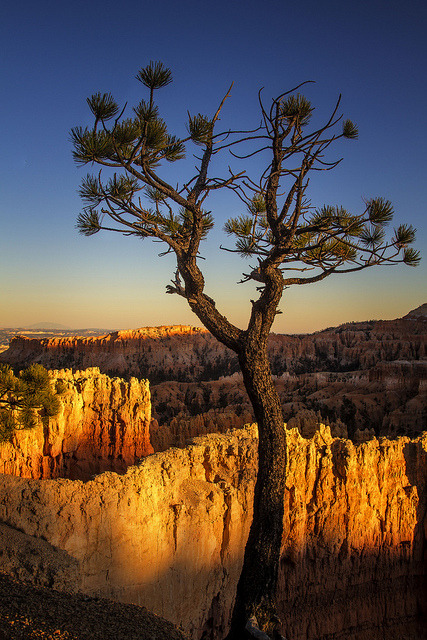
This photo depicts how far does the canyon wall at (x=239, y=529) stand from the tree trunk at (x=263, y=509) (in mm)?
2521

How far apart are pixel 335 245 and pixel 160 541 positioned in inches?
225

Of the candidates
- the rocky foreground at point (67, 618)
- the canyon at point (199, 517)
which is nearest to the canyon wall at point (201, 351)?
the canyon at point (199, 517)

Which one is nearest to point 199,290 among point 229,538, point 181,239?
point 181,239

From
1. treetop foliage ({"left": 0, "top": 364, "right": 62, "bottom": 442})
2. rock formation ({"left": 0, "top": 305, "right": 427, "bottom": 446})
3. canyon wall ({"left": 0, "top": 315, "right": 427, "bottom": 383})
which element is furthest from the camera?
canyon wall ({"left": 0, "top": 315, "right": 427, "bottom": 383})

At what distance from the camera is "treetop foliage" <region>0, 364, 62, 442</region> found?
370 inches

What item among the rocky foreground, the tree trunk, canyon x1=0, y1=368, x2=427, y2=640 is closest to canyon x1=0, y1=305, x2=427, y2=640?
canyon x1=0, y1=368, x2=427, y2=640

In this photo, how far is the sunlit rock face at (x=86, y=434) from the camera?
411 inches

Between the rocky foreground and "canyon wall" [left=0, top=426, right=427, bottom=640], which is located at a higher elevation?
the rocky foreground

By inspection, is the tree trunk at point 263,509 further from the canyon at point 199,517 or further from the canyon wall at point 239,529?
the canyon wall at point 239,529

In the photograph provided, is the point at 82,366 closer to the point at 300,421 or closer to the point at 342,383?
the point at 342,383

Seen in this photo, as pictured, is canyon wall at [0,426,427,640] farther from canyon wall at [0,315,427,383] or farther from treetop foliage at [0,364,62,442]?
canyon wall at [0,315,427,383]

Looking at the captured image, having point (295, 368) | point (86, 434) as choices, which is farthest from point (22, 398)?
point (295, 368)

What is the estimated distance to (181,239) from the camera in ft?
21.5

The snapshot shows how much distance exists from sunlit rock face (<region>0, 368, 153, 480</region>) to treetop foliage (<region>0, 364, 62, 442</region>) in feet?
2.38
